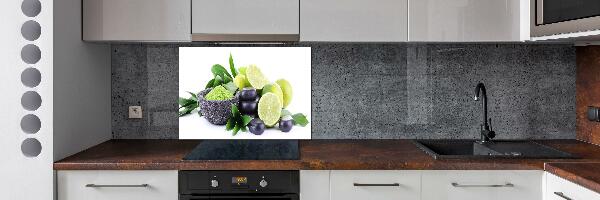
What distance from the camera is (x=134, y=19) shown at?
251 centimetres

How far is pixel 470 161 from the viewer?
224 cm

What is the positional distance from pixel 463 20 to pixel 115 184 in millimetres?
1626

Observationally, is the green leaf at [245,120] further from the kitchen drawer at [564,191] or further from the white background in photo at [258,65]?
the kitchen drawer at [564,191]

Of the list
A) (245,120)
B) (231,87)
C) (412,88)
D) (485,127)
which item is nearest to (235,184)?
(245,120)

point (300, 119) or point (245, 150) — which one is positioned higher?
point (300, 119)

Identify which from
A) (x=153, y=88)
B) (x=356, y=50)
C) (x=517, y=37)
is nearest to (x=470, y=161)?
(x=517, y=37)

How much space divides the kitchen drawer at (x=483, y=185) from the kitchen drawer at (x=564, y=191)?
5 centimetres

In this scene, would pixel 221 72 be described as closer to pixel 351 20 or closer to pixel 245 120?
pixel 245 120

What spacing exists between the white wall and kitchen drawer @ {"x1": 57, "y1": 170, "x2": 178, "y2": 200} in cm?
12

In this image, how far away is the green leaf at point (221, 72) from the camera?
292 centimetres
